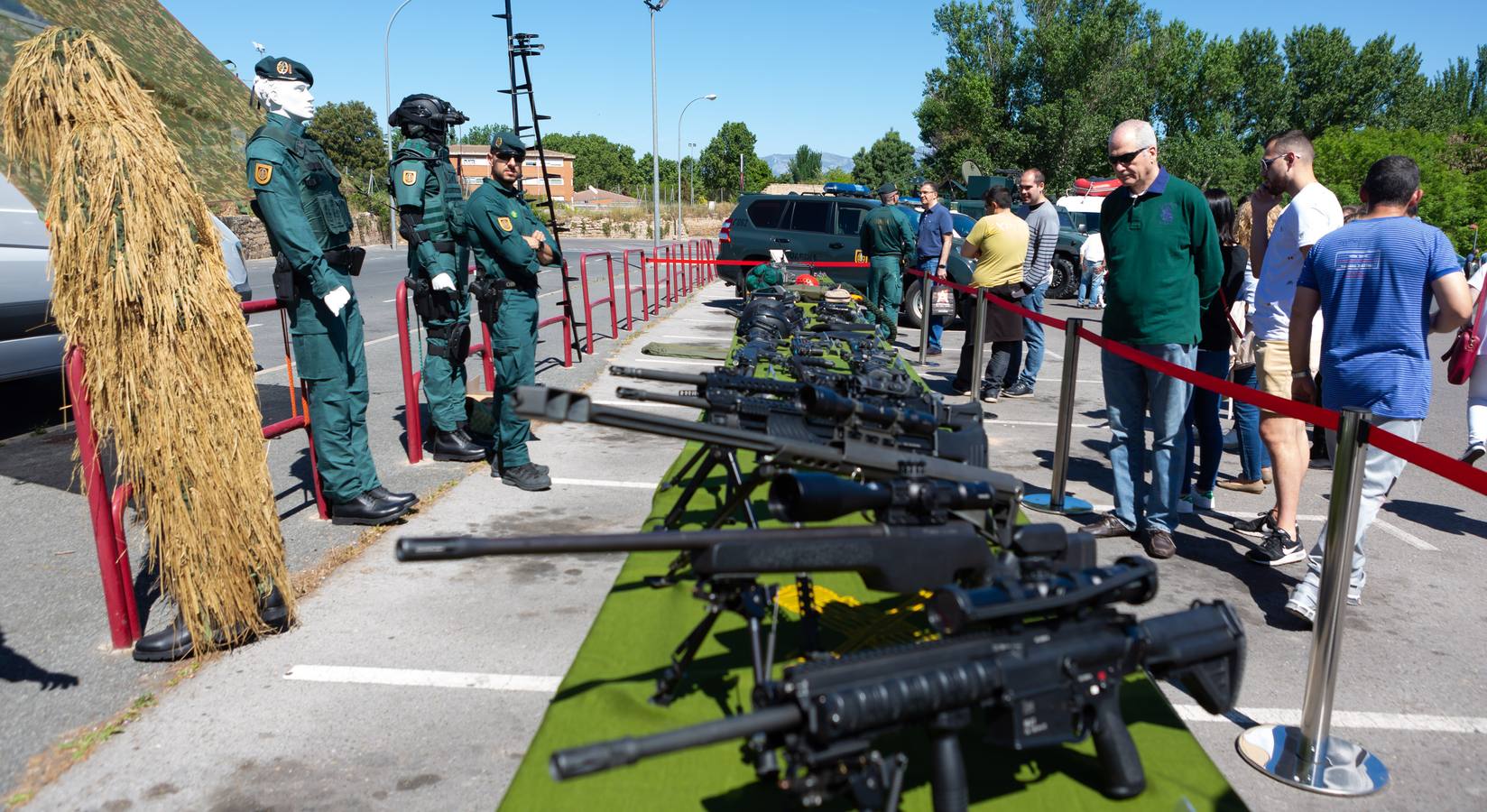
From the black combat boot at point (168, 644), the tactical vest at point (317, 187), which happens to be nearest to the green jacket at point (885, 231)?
the tactical vest at point (317, 187)

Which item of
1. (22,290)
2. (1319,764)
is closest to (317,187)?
(22,290)

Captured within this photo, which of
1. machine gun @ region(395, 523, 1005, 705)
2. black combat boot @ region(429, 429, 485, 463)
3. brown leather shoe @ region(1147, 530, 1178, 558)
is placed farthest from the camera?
black combat boot @ region(429, 429, 485, 463)

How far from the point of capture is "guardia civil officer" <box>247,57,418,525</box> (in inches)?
169

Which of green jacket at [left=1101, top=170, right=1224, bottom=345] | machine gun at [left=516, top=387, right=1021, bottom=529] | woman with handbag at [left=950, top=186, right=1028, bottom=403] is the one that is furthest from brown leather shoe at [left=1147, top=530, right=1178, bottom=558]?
woman with handbag at [left=950, top=186, right=1028, bottom=403]

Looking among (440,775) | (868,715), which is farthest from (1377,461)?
(440,775)

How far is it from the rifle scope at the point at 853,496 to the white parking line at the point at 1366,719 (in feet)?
5.67

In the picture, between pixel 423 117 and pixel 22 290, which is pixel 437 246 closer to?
pixel 423 117

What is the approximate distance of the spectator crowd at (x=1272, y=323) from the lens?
3732mm

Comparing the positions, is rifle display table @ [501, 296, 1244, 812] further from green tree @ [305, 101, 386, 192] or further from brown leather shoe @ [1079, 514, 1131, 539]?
green tree @ [305, 101, 386, 192]

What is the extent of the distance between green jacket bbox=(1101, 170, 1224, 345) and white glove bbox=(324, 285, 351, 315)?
12.4ft

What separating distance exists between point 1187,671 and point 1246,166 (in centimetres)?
6289

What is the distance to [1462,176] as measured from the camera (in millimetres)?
34625

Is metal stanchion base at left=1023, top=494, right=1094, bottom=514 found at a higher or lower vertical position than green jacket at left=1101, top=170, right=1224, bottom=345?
lower

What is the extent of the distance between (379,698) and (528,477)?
2559 millimetres
